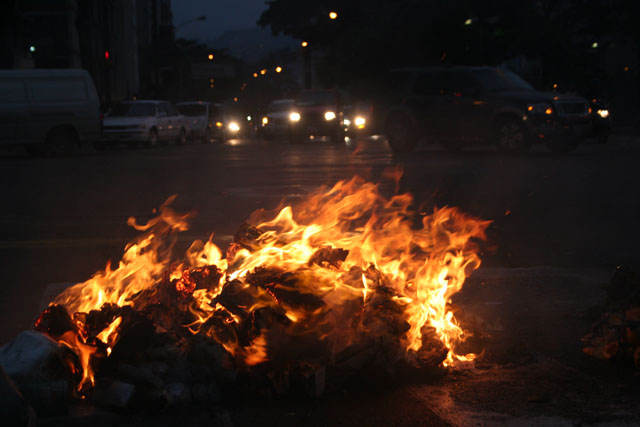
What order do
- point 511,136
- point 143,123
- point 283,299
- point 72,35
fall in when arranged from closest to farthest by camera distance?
1. point 283,299
2. point 511,136
3. point 143,123
4. point 72,35

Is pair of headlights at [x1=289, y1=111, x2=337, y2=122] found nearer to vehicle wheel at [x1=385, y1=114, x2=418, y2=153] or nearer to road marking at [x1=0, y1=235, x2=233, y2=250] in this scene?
vehicle wheel at [x1=385, y1=114, x2=418, y2=153]

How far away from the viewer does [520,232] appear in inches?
368

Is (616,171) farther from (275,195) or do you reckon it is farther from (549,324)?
(549,324)

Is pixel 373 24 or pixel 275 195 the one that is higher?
pixel 373 24

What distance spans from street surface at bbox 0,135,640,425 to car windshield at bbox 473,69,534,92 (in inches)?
69.0

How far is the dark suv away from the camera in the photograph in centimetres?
2119

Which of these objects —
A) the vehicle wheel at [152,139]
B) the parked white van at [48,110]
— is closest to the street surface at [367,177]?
the parked white van at [48,110]

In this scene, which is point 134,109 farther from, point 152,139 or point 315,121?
point 315,121

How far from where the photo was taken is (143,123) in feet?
104

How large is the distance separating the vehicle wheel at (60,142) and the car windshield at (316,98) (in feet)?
35.3

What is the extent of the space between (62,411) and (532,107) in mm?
18713

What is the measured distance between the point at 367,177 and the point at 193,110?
26808 millimetres

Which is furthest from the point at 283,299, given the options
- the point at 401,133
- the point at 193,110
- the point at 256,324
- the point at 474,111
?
the point at 193,110

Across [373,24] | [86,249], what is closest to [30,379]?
[86,249]
